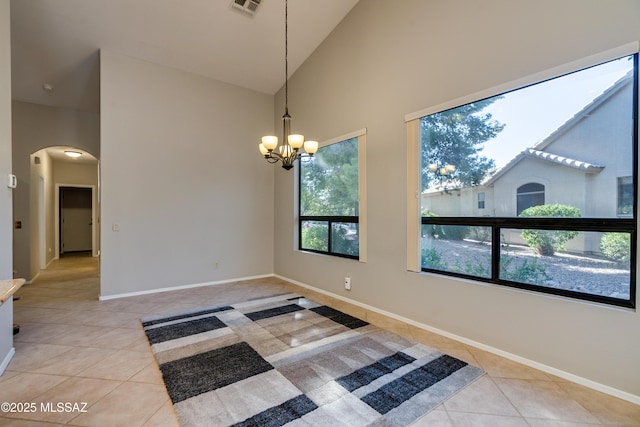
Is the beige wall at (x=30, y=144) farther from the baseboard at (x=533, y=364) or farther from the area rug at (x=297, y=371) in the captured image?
the baseboard at (x=533, y=364)

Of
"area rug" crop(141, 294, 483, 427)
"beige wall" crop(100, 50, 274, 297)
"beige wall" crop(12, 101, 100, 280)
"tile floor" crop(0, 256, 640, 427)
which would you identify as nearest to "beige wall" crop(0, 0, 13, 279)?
"tile floor" crop(0, 256, 640, 427)

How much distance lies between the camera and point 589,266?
2.17m

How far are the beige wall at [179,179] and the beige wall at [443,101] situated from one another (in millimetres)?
1289

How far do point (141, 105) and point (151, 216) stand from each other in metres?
1.70

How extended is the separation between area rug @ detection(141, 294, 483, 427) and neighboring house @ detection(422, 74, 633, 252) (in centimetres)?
145

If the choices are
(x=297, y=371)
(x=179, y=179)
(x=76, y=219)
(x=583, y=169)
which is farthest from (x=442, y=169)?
(x=76, y=219)

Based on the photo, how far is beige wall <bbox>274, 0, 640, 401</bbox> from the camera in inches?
81.6

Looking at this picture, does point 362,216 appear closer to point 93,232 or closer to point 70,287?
point 70,287

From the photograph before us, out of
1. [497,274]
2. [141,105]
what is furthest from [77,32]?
[497,274]

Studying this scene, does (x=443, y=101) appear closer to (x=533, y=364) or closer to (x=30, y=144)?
(x=533, y=364)

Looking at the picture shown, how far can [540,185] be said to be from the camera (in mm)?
2387

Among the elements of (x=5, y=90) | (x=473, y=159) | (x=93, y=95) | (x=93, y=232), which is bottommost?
(x=93, y=232)

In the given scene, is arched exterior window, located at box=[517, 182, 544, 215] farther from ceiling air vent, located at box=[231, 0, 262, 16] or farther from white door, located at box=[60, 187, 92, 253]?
white door, located at box=[60, 187, 92, 253]

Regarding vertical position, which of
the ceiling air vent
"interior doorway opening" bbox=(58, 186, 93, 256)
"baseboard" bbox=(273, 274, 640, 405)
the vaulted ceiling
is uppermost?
the ceiling air vent
